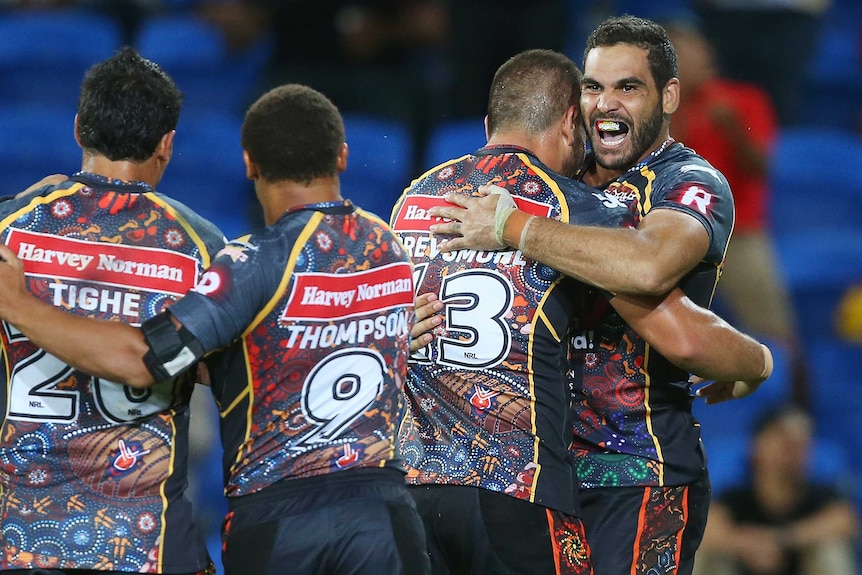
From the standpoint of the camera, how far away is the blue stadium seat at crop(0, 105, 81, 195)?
964 centimetres

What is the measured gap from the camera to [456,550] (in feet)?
14.3

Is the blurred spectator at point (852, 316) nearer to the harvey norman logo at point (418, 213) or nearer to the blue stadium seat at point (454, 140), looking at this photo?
the blue stadium seat at point (454, 140)

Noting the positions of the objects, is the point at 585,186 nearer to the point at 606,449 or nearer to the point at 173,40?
the point at 606,449

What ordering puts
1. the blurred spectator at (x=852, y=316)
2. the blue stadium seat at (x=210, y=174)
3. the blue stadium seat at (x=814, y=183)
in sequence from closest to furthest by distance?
the blue stadium seat at (x=210, y=174) → the blurred spectator at (x=852, y=316) → the blue stadium seat at (x=814, y=183)

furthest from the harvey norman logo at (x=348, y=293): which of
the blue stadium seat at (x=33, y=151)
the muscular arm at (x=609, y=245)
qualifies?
the blue stadium seat at (x=33, y=151)

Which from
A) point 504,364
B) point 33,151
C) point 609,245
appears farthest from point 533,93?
point 33,151

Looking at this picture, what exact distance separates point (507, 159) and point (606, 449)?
3.59ft

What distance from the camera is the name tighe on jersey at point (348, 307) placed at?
12.9 feet

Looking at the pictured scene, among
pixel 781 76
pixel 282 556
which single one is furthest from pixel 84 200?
pixel 781 76

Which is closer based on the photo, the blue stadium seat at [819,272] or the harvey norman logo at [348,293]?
the harvey norman logo at [348,293]

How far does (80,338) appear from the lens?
12.3ft

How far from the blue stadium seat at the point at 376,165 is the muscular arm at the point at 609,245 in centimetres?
587

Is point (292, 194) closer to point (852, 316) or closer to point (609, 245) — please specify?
point (609, 245)

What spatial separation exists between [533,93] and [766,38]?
6.48 metres
